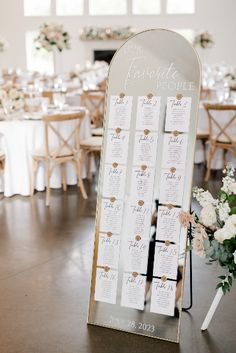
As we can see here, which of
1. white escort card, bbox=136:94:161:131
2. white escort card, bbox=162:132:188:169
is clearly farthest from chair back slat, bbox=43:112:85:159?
white escort card, bbox=162:132:188:169

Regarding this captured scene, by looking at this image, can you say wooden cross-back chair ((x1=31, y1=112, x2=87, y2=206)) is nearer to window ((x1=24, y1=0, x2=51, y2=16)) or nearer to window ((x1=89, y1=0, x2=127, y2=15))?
window ((x1=89, y1=0, x2=127, y2=15))

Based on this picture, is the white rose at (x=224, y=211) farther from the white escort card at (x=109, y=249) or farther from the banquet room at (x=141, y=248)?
the white escort card at (x=109, y=249)

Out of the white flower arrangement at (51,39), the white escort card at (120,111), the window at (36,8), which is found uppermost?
the window at (36,8)

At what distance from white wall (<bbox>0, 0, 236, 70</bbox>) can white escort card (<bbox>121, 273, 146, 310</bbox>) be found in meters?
12.8

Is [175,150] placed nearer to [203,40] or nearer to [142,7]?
[203,40]

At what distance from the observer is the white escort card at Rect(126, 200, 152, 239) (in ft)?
9.03

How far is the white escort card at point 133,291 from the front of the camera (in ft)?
9.16

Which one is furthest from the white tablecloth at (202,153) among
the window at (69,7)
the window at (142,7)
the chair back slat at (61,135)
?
the window at (69,7)

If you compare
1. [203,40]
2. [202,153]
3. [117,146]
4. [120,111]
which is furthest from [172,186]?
[203,40]

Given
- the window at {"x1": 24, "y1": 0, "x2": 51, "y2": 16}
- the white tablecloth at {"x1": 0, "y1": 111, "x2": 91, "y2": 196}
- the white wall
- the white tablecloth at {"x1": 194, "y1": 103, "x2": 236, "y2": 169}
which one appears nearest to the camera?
the white tablecloth at {"x1": 0, "y1": 111, "x2": 91, "y2": 196}

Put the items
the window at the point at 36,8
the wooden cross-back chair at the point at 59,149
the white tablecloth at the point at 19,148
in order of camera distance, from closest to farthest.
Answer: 1. the wooden cross-back chair at the point at 59,149
2. the white tablecloth at the point at 19,148
3. the window at the point at 36,8

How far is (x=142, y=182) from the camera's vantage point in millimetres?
2736

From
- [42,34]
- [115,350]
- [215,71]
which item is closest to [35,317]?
[115,350]

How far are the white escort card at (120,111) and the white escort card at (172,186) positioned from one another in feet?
1.10
